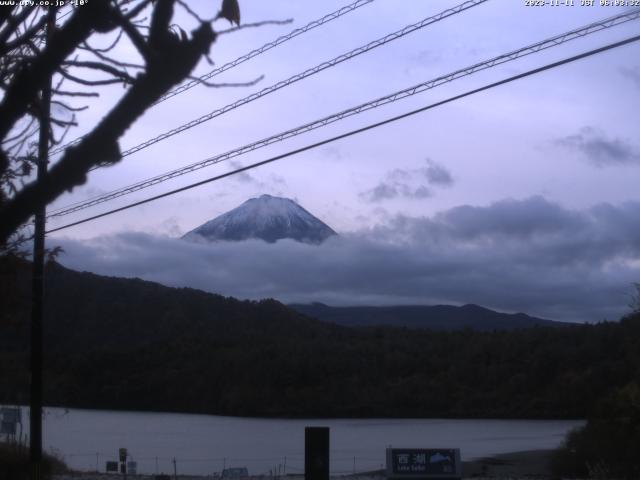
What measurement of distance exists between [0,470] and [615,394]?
18.2 meters

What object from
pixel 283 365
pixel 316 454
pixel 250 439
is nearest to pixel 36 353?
pixel 316 454

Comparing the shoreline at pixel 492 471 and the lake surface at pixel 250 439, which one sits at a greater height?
the shoreline at pixel 492 471

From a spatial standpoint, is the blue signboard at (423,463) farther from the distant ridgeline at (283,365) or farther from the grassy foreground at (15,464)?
the distant ridgeline at (283,365)

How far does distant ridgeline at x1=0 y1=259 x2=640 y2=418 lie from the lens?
71.8 metres

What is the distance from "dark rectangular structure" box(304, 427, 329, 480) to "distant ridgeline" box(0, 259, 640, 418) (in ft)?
169

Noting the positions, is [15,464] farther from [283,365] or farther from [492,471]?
[283,365]

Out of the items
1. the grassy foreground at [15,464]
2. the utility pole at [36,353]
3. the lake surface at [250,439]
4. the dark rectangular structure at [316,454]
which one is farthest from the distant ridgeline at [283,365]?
the dark rectangular structure at [316,454]

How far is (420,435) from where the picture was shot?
5681cm

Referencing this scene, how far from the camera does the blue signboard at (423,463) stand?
63.1 feet

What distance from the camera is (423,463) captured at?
19344 millimetres

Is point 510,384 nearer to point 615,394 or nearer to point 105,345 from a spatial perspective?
point 105,345

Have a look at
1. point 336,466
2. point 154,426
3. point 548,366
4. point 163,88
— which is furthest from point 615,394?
point 548,366

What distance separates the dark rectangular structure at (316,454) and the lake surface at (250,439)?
23.9 m

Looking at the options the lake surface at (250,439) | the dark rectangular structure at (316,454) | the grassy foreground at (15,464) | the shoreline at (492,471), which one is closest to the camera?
the dark rectangular structure at (316,454)
